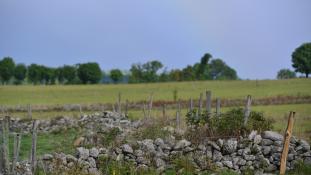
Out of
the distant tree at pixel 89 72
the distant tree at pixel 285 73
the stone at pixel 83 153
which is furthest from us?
the distant tree at pixel 285 73

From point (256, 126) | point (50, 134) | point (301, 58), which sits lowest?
point (50, 134)

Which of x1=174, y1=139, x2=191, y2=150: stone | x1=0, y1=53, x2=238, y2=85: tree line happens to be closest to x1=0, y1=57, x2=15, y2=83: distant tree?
x1=0, y1=53, x2=238, y2=85: tree line

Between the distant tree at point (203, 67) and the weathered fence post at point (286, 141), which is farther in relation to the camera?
the distant tree at point (203, 67)

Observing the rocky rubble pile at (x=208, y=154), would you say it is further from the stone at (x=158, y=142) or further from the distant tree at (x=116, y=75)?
the distant tree at (x=116, y=75)

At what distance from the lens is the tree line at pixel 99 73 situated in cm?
10621

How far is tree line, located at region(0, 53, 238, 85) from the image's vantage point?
106 metres

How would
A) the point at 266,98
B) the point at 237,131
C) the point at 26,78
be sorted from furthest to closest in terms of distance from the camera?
the point at 26,78
the point at 266,98
the point at 237,131

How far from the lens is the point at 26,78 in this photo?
127438 millimetres

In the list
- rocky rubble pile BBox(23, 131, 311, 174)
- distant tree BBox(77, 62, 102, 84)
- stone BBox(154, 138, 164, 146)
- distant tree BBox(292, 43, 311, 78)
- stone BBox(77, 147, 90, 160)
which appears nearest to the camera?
rocky rubble pile BBox(23, 131, 311, 174)

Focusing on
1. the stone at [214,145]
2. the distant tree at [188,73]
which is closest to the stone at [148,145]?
the stone at [214,145]

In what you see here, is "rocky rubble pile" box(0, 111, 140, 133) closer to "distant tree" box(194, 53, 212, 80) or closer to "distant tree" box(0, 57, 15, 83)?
"distant tree" box(194, 53, 212, 80)

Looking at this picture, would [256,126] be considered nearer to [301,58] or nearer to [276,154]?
[276,154]

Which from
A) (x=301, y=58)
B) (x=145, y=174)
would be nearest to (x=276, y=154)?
(x=145, y=174)

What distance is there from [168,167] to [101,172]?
2.12m
